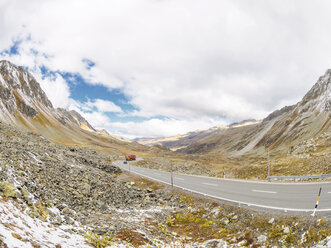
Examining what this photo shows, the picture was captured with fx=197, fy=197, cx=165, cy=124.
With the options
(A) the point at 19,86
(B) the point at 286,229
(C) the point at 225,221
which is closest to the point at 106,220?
(C) the point at 225,221

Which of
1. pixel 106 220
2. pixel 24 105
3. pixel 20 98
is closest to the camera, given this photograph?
pixel 106 220

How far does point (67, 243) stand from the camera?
7355 millimetres

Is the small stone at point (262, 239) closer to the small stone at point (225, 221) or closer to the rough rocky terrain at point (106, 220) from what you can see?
the rough rocky terrain at point (106, 220)

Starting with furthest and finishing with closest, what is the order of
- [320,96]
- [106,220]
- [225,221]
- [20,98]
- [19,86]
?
[19,86], [20,98], [320,96], [225,221], [106,220]

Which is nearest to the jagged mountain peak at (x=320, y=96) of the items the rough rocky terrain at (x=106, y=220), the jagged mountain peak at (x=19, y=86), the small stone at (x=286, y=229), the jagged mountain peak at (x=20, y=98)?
the rough rocky terrain at (x=106, y=220)

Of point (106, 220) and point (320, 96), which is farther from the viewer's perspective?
point (320, 96)

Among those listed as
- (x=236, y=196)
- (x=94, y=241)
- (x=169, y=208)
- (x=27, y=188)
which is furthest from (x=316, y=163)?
(x=27, y=188)

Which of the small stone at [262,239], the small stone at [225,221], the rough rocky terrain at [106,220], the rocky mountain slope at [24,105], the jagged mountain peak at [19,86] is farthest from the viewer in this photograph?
the jagged mountain peak at [19,86]

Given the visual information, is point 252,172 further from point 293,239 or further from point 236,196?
point 293,239

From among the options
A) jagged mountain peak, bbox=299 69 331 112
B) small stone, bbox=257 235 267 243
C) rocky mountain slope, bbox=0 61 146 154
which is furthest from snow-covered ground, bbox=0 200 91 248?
jagged mountain peak, bbox=299 69 331 112

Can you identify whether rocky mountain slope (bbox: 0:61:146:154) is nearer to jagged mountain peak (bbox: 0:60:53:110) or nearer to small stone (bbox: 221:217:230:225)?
jagged mountain peak (bbox: 0:60:53:110)

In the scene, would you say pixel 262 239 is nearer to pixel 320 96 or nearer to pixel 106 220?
pixel 106 220

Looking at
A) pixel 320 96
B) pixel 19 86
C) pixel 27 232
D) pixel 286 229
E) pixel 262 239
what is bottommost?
pixel 262 239

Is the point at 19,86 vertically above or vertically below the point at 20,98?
above
